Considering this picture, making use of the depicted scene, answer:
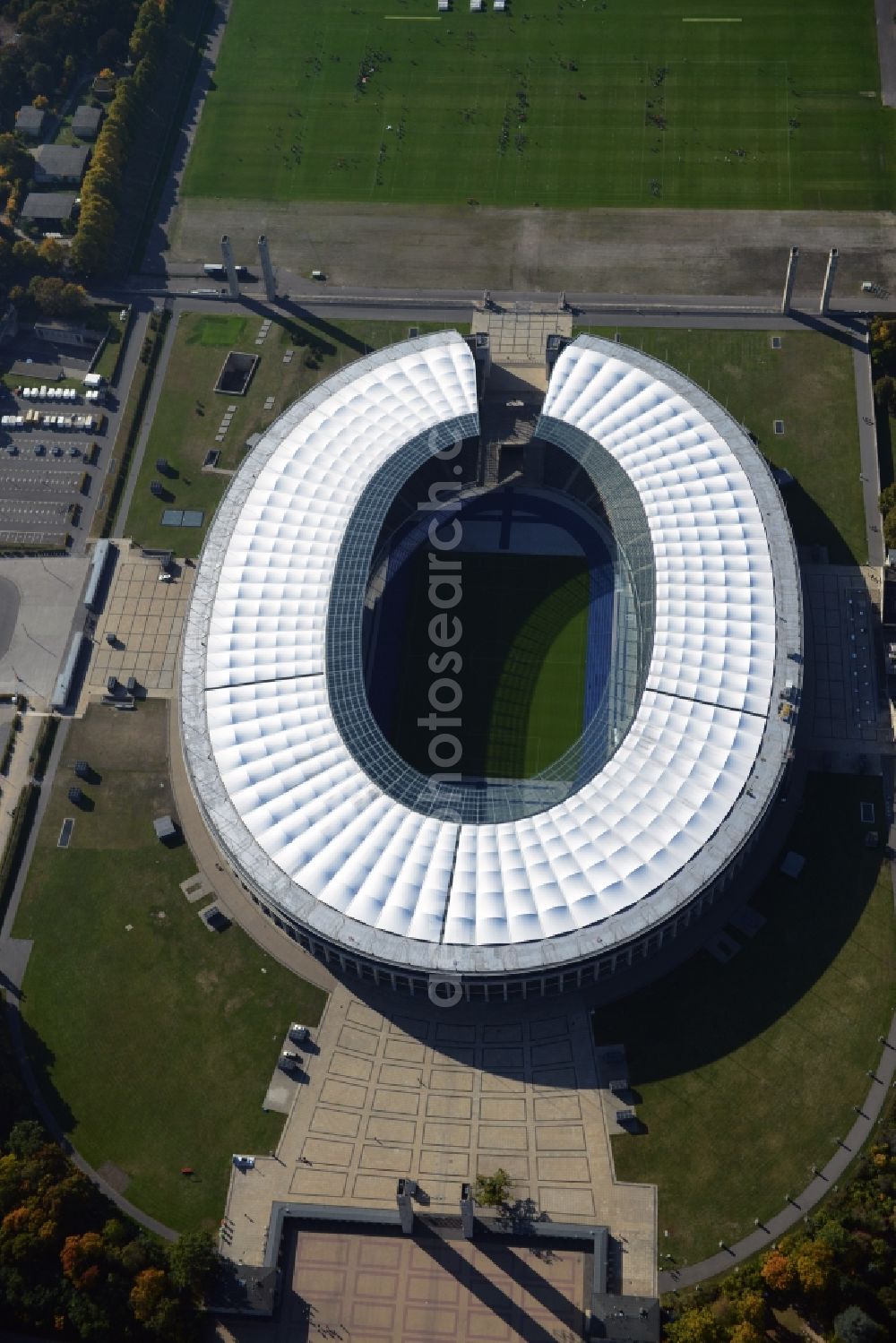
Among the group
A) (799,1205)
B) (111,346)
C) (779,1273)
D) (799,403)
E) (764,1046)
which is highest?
(111,346)

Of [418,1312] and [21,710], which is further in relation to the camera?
[21,710]

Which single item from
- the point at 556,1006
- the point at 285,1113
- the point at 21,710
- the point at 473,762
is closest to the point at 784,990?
the point at 556,1006

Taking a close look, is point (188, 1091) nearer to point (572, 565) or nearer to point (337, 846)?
point (337, 846)

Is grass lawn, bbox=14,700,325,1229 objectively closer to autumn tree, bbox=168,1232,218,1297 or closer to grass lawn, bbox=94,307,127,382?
autumn tree, bbox=168,1232,218,1297

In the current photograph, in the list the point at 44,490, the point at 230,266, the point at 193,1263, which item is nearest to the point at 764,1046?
the point at 193,1263

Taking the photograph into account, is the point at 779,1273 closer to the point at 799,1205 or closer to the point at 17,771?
the point at 799,1205

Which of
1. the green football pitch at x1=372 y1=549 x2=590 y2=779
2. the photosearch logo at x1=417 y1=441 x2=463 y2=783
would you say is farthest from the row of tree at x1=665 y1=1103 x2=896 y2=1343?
the photosearch logo at x1=417 y1=441 x2=463 y2=783
